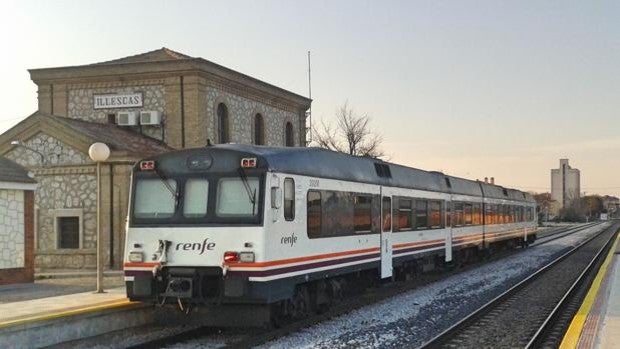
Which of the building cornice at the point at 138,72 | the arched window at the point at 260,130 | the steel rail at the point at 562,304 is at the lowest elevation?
the steel rail at the point at 562,304

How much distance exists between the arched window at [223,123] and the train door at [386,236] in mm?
12237

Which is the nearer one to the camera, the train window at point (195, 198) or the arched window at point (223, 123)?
the train window at point (195, 198)

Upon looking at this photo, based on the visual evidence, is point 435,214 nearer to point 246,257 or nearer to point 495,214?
Result: point 495,214

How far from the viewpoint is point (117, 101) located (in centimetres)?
2616

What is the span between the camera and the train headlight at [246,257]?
994 centimetres

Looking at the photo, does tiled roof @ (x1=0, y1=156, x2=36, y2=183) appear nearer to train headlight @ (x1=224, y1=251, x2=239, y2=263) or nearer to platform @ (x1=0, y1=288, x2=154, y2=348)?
platform @ (x1=0, y1=288, x2=154, y2=348)

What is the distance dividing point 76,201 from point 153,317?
1155cm

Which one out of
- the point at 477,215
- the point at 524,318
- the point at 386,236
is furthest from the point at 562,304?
the point at 477,215

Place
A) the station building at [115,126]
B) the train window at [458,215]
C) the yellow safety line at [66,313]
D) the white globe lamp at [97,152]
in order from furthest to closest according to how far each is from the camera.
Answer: the station building at [115,126] < the train window at [458,215] < the white globe lamp at [97,152] < the yellow safety line at [66,313]

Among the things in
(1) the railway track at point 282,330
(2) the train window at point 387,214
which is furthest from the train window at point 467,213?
(2) the train window at point 387,214

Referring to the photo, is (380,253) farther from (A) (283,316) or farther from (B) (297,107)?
(B) (297,107)

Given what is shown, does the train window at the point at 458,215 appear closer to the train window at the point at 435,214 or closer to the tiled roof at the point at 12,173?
the train window at the point at 435,214

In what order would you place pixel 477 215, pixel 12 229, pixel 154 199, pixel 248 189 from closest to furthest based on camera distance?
pixel 248 189 → pixel 154 199 → pixel 12 229 → pixel 477 215

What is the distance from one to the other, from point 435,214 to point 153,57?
14174mm
